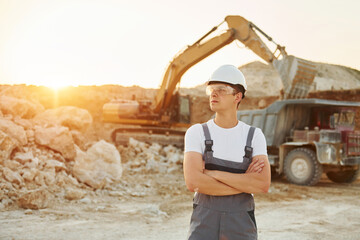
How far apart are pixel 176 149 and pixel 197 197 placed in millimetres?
13280

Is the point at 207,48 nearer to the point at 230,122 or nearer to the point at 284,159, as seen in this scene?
the point at 284,159

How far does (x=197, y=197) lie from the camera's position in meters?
2.41

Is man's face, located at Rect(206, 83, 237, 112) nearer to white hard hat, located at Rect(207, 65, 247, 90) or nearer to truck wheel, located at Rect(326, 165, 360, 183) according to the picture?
white hard hat, located at Rect(207, 65, 247, 90)

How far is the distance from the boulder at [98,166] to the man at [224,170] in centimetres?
710

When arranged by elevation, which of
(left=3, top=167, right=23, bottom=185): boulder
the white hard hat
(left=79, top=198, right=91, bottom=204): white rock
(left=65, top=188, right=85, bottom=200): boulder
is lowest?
(left=79, top=198, right=91, bottom=204): white rock

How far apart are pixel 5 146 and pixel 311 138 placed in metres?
8.12

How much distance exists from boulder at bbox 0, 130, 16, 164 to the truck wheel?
9.46 m

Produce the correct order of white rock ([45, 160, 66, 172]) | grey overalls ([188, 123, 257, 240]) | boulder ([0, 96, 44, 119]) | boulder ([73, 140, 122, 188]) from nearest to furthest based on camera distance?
grey overalls ([188, 123, 257, 240]) < white rock ([45, 160, 66, 172]) < boulder ([73, 140, 122, 188]) < boulder ([0, 96, 44, 119])

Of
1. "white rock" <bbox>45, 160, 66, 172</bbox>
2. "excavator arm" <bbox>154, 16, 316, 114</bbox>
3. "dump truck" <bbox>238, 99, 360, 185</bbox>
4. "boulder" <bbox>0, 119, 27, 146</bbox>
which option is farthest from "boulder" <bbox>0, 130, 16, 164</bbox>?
"excavator arm" <bbox>154, 16, 316, 114</bbox>

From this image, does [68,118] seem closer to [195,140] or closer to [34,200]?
[34,200]

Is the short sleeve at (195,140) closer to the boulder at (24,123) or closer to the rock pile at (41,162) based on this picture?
the rock pile at (41,162)

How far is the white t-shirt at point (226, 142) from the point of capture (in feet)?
7.56

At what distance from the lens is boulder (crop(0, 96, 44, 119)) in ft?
35.0

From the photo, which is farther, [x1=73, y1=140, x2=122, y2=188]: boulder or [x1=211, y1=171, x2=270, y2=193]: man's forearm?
[x1=73, y1=140, x2=122, y2=188]: boulder
